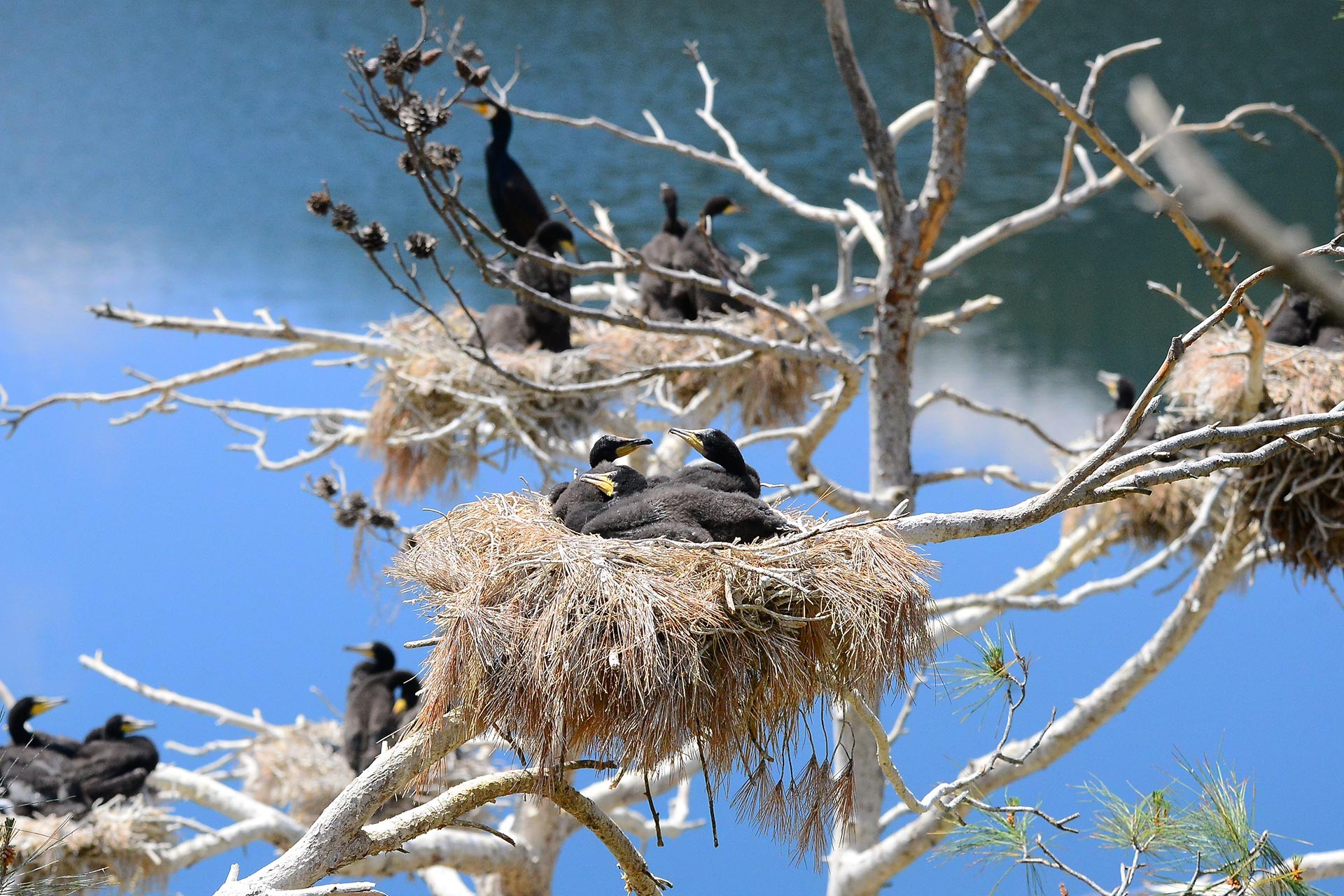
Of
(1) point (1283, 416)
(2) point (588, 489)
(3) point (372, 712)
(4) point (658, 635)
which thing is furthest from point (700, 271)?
(4) point (658, 635)

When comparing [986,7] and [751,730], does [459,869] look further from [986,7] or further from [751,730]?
[986,7]

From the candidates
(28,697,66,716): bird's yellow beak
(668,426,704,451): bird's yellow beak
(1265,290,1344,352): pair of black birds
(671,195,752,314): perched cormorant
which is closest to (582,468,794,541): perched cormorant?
(668,426,704,451): bird's yellow beak

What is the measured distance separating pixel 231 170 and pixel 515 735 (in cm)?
1309

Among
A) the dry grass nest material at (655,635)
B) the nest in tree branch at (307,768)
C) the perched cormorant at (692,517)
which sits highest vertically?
the nest in tree branch at (307,768)

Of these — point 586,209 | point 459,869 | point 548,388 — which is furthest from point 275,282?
point 548,388

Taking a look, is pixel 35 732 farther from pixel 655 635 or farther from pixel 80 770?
pixel 655 635

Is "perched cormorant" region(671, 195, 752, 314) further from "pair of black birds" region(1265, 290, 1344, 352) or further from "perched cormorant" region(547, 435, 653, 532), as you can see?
"perched cormorant" region(547, 435, 653, 532)

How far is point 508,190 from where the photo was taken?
5.75 meters

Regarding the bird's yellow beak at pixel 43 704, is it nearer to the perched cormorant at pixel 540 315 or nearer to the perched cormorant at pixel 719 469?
the perched cormorant at pixel 540 315

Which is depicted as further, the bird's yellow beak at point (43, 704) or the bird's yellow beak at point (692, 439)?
the bird's yellow beak at point (43, 704)

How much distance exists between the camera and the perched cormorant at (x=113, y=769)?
13.4ft

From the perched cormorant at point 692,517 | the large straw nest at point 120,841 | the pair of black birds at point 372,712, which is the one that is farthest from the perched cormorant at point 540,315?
the perched cormorant at point 692,517

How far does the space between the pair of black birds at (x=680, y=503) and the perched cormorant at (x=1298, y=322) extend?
2705mm

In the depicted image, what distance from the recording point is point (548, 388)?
2934 millimetres
